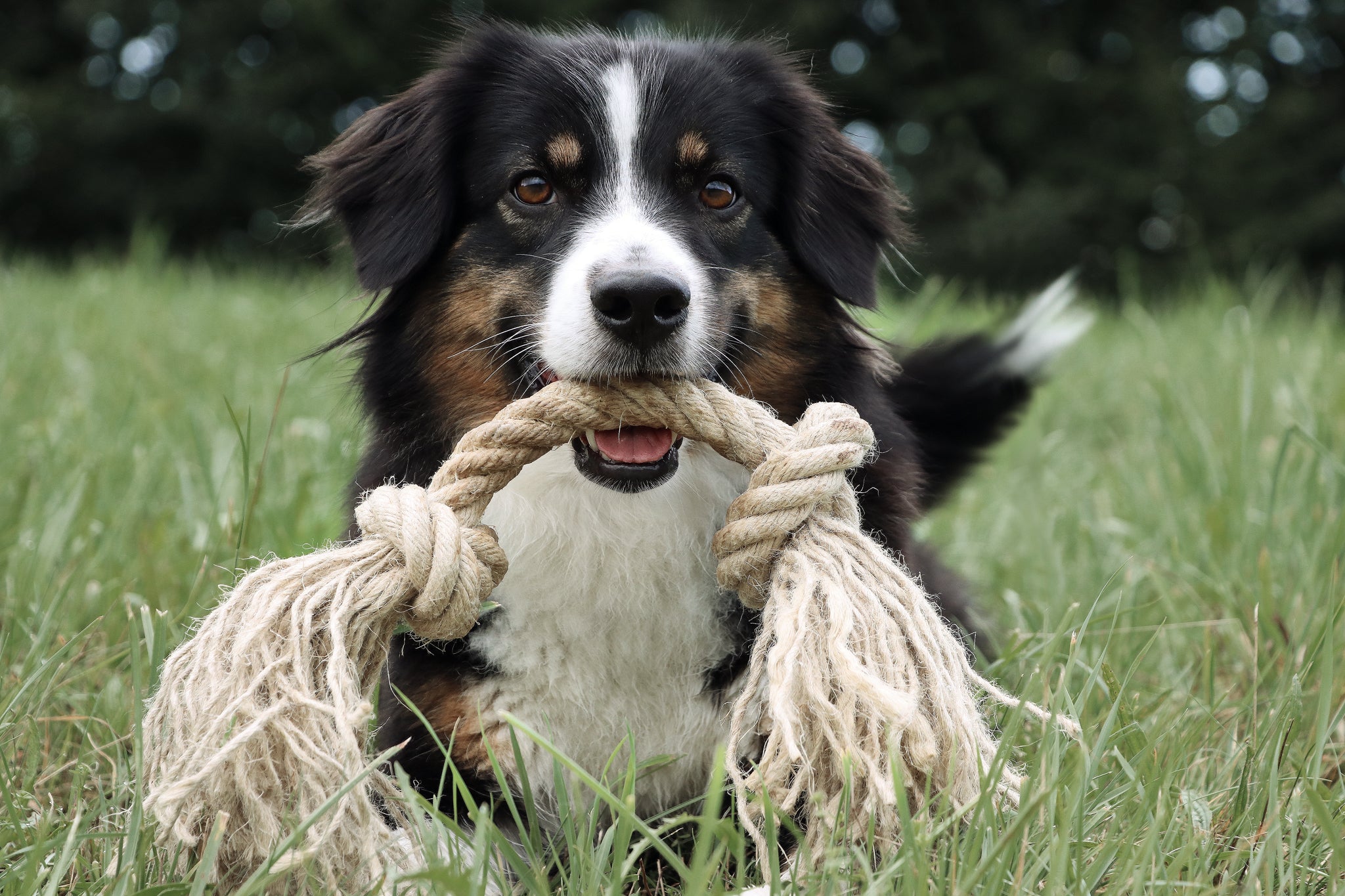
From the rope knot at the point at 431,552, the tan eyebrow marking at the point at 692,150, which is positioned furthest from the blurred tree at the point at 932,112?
the rope knot at the point at 431,552

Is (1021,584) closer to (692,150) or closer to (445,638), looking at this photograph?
(692,150)

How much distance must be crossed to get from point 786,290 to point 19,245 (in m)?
15.1

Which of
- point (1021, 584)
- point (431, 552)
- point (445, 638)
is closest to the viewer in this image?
point (431, 552)

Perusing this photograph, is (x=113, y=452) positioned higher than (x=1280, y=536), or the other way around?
(x=1280, y=536)

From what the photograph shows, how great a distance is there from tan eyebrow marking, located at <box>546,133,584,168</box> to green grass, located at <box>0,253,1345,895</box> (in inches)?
28.5

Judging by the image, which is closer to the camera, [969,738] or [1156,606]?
[969,738]

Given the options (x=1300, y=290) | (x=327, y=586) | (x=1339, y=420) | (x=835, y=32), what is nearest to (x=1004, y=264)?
(x=835, y=32)

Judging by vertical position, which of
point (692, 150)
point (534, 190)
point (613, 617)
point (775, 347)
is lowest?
point (613, 617)

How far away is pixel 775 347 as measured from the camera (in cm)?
239

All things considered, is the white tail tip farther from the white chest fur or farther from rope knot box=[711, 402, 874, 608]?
rope knot box=[711, 402, 874, 608]

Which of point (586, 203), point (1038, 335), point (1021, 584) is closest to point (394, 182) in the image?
point (586, 203)

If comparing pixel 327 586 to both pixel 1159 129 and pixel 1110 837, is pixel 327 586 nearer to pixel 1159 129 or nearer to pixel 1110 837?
pixel 1110 837

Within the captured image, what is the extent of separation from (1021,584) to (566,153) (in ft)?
6.18

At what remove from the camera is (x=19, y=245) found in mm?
14961
